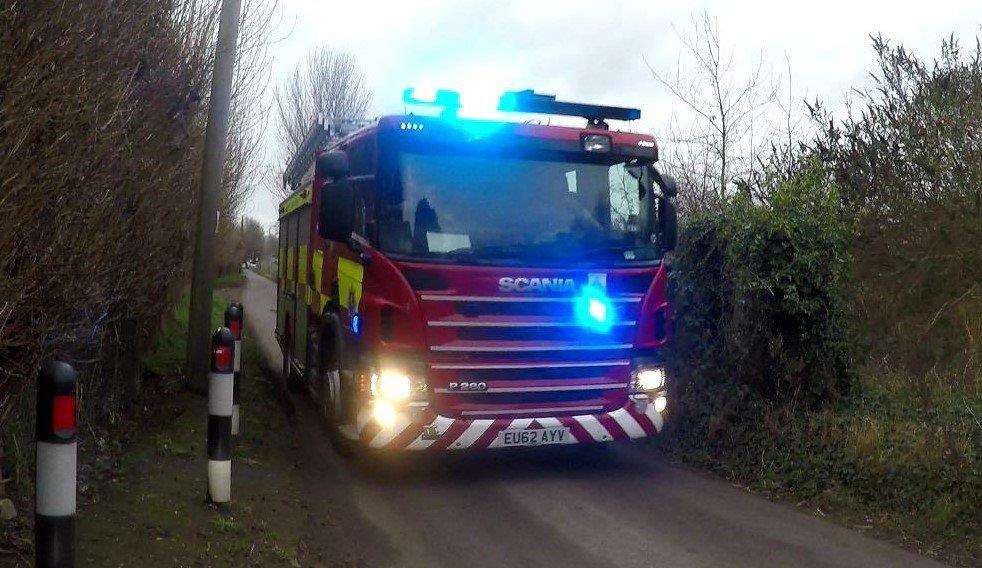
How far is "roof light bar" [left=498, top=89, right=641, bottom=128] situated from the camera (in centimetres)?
787

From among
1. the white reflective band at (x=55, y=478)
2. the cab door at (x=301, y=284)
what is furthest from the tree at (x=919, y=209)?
the white reflective band at (x=55, y=478)

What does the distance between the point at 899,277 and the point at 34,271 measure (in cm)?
947

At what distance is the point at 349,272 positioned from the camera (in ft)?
23.9

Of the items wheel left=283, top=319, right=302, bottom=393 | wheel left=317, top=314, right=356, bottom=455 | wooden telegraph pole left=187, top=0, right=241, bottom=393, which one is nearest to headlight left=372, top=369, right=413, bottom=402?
wheel left=317, top=314, right=356, bottom=455

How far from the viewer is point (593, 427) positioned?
7059 mm

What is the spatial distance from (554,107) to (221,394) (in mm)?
3926

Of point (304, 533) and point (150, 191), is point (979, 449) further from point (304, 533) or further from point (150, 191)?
point (150, 191)

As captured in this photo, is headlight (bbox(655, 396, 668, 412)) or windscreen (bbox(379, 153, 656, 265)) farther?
headlight (bbox(655, 396, 668, 412))

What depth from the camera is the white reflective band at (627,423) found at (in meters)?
7.15

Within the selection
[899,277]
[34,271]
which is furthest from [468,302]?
[899,277]

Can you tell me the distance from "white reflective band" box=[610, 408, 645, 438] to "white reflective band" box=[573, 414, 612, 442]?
134mm

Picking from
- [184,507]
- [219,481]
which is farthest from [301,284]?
[184,507]

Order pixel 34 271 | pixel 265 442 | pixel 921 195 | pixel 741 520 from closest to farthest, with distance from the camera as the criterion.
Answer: pixel 34 271
pixel 741 520
pixel 265 442
pixel 921 195

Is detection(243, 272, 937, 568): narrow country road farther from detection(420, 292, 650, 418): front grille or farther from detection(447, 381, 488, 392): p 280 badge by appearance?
detection(447, 381, 488, 392): p 280 badge
